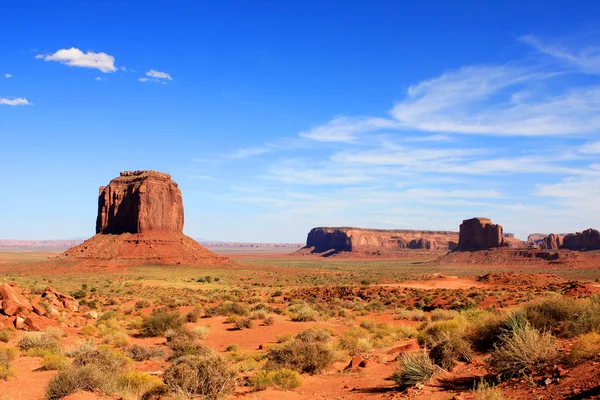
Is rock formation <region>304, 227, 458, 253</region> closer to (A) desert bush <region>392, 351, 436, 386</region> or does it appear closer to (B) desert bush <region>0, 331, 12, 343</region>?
(B) desert bush <region>0, 331, 12, 343</region>

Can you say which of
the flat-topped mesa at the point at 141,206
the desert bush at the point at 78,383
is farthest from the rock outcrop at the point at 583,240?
the desert bush at the point at 78,383

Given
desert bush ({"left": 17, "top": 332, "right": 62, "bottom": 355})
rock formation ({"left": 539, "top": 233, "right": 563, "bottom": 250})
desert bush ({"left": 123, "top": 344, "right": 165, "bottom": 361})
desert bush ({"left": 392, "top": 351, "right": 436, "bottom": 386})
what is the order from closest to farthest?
desert bush ({"left": 392, "top": 351, "right": 436, "bottom": 386}), desert bush ({"left": 123, "top": 344, "right": 165, "bottom": 361}), desert bush ({"left": 17, "top": 332, "right": 62, "bottom": 355}), rock formation ({"left": 539, "top": 233, "right": 563, "bottom": 250})

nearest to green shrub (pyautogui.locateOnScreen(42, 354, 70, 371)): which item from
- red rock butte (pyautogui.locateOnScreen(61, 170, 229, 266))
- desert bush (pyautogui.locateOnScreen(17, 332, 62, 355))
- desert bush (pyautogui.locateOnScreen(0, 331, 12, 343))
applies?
desert bush (pyautogui.locateOnScreen(17, 332, 62, 355))

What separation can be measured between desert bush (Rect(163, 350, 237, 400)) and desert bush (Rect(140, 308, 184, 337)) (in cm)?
892

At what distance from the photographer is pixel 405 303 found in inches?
1089

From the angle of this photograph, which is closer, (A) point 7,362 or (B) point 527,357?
(B) point 527,357

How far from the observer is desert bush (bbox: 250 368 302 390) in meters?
9.41

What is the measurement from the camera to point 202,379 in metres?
8.68

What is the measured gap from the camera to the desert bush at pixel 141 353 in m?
12.9

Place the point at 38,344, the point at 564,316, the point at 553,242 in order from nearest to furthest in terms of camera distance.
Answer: the point at 564,316
the point at 38,344
the point at 553,242

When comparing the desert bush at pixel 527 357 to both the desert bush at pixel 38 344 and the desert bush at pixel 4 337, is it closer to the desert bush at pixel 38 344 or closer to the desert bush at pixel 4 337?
the desert bush at pixel 38 344

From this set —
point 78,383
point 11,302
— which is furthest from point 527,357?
point 11,302

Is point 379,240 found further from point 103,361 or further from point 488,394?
point 488,394

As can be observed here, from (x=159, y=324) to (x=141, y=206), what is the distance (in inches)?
2436
